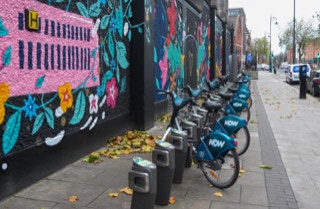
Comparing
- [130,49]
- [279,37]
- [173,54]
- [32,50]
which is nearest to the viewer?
[32,50]

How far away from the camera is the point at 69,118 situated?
520 centimetres

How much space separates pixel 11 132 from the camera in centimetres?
400

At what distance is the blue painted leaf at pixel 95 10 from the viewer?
18.7 ft

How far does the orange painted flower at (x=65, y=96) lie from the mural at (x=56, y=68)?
1cm

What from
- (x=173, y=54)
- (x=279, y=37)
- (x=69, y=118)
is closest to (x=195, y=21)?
(x=173, y=54)

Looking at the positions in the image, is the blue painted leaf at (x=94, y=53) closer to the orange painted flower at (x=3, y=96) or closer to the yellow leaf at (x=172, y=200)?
the orange painted flower at (x=3, y=96)

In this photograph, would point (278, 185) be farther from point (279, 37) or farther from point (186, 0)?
point (279, 37)

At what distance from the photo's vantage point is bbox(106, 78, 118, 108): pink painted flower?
648cm

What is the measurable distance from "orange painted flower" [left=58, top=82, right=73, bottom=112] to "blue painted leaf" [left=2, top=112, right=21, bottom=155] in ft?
2.90

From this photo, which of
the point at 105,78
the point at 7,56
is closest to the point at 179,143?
the point at 7,56

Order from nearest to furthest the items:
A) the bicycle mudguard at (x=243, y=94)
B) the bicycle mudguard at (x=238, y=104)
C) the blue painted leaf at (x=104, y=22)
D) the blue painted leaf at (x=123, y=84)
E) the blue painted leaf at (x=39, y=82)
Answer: the blue painted leaf at (x=39, y=82), the blue painted leaf at (x=104, y=22), the blue painted leaf at (x=123, y=84), the bicycle mudguard at (x=238, y=104), the bicycle mudguard at (x=243, y=94)

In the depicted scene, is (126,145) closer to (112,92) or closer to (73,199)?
(112,92)

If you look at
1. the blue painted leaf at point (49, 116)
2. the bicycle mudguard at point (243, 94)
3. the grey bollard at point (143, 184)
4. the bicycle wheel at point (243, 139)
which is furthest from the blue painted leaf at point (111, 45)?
the bicycle mudguard at point (243, 94)

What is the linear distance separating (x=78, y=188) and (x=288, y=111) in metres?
9.71
